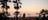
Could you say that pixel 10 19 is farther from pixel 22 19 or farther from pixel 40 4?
pixel 40 4

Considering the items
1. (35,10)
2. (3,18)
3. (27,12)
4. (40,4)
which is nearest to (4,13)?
(3,18)

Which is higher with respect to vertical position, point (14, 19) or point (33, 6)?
point (33, 6)

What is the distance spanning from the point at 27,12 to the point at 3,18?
19.3 inches

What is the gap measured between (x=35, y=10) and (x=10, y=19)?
20.6 inches

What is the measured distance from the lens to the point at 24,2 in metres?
1.95

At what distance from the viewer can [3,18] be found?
164 cm

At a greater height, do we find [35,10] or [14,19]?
[35,10]

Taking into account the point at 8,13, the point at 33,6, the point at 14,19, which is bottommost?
the point at 14,19

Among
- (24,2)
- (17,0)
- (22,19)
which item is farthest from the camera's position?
(24,2)

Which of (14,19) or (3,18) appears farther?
(14,19)

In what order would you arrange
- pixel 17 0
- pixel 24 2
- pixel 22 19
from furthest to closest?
1. pixel 24 2
2. pixel 22 19
3. pixel 17 0

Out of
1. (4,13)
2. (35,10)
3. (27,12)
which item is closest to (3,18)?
(4,13)

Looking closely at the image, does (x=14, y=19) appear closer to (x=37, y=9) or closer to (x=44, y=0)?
(x=37, y=9)

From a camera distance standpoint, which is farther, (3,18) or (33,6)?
(33,6)
